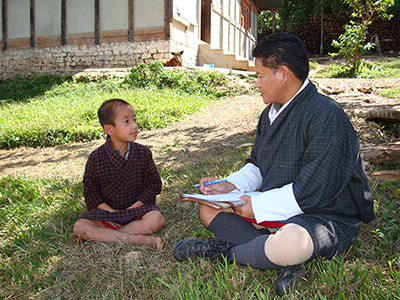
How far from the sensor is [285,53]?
6.03 feet

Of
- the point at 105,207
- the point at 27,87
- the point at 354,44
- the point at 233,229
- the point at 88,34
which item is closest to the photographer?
the point at 233,229

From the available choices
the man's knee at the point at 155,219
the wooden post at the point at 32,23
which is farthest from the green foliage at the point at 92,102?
the man's knee at the point at 155,219

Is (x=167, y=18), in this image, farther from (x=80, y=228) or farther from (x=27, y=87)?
(x=80, y=228)

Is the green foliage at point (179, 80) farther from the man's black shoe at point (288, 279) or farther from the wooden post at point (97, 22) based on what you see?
the man's black shoe at point (288, 279)

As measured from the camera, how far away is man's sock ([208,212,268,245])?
77.8 inches

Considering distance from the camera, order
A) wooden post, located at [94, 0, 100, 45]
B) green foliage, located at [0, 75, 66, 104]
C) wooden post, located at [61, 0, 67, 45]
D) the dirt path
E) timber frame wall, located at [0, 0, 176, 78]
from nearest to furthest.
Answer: the dirt path < green foliage, located at [0, 75, 66, 104] < timber frame wall, located at [0, 0, 176, 78] < wooden post, located at [94, 0, 100, 45] < wooden post, located at [61, 0, 67, 45]

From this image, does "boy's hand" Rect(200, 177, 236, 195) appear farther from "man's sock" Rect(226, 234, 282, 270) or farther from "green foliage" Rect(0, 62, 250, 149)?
"green foliage" Rect(0, 62, 250, 149)

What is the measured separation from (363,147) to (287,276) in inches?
83.6

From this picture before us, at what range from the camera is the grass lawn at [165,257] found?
1681mm

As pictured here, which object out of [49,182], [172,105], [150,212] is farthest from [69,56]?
[150,212]

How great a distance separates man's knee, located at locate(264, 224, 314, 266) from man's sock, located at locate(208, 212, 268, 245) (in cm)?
32

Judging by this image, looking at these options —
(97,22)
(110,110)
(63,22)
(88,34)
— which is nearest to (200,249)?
(110,110)

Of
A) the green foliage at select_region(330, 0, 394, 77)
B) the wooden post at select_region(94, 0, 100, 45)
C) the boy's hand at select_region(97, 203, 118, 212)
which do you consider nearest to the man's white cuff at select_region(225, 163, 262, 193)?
the boy's hand at select_region(97, 203, 118, 212)

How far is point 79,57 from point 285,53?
1103 centimetres
